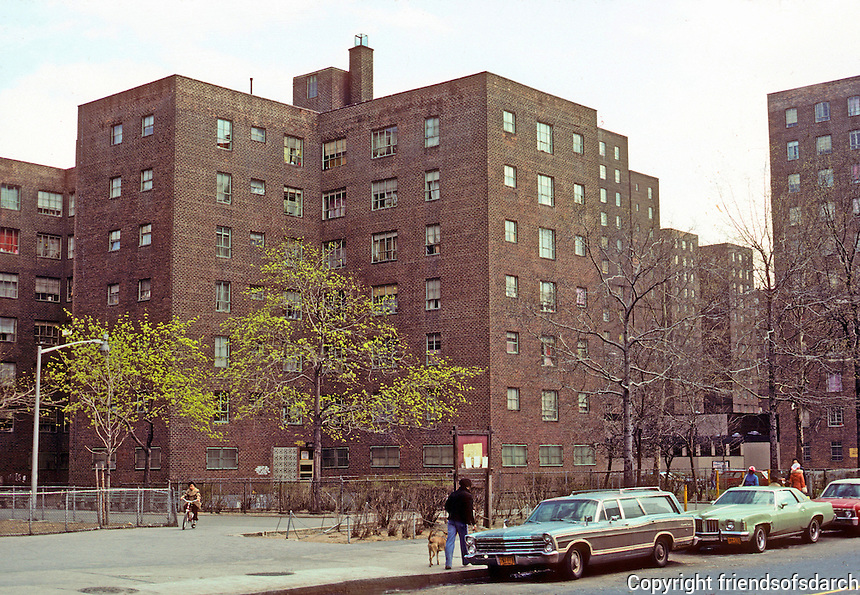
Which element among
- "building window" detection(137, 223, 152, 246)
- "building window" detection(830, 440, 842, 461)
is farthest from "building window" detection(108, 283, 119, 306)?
"building window" detection(830, 440, 842, 461)

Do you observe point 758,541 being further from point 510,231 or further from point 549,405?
point 510,231

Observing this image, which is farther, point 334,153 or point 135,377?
point 334,153

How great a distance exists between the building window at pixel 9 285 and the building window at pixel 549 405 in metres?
40.1

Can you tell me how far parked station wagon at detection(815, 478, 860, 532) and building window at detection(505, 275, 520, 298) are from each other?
30076 mm

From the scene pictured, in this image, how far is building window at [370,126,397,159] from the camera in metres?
63.9

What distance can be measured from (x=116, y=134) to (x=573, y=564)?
51.3 meters

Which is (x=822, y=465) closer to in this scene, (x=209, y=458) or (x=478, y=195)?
(x=478, y=195)

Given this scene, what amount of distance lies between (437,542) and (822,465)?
82614mm

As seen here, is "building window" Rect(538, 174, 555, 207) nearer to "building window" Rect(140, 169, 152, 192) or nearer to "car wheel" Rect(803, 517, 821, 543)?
"building window" Rect(140, 169, 152, 192)

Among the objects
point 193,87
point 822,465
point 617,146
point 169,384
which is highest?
point 617,146

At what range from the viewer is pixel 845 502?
29.5m

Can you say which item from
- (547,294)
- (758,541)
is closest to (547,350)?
(547,294)

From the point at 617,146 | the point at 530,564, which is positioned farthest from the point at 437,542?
the point at 617,146

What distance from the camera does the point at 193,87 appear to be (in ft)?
200
